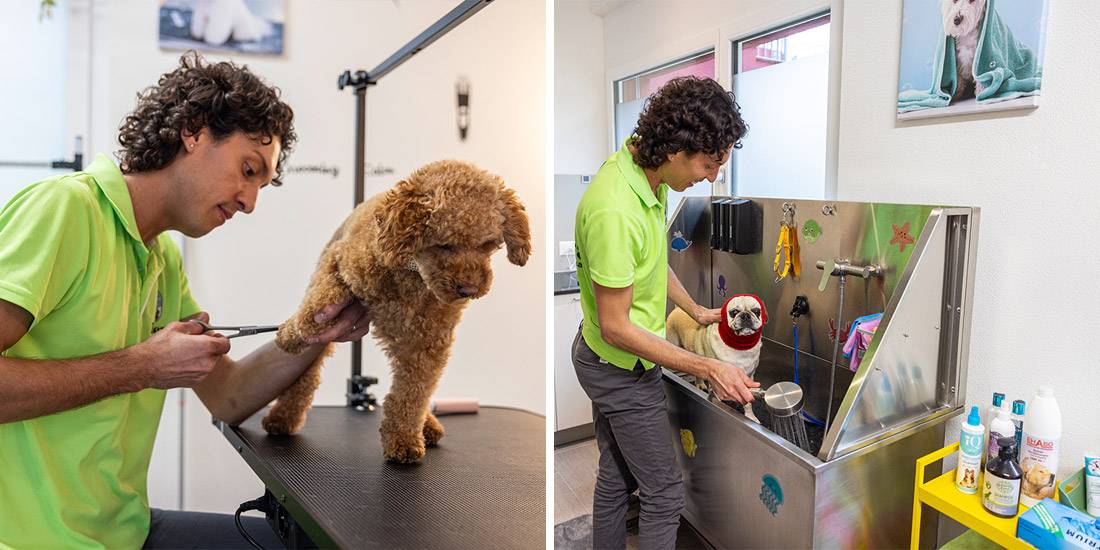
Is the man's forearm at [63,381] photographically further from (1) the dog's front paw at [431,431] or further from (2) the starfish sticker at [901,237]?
(2) the starfish sticker at [901,237]

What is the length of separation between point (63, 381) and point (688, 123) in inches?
46.3

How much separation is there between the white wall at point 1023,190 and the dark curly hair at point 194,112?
4.81 feet

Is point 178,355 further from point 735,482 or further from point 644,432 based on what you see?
point 735,482

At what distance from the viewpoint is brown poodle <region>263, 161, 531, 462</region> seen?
0.72 m

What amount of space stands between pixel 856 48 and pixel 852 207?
0.43 metres

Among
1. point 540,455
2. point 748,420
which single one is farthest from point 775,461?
point 540,455

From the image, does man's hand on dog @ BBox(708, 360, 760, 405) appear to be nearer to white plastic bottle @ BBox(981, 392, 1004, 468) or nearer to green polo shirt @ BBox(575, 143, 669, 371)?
green polo shirt @ BBox(575, 143, 669, 371)

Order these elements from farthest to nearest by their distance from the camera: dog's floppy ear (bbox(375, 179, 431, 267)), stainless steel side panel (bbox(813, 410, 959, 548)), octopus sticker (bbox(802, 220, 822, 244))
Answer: octopus sticker (bbox(802, 220, 822, 244)) < stainless steel side panel (bbox(813, 410, 959, 548)) < dog's floppy ear (bbox(375, 179, 431, 267))

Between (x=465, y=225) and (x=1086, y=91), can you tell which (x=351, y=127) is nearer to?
(x=465, y=225)

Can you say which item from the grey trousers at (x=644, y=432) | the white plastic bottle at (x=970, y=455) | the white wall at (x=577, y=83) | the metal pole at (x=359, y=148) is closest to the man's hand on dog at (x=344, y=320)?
the metal pole at (x=359, y=148)

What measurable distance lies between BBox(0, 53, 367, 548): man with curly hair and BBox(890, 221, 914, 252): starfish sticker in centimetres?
128

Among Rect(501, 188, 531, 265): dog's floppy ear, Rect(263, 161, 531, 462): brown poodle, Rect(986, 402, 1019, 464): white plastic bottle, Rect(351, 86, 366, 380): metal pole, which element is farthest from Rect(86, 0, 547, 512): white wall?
Rect(986, 402, 1019, 464): white plastic bottle

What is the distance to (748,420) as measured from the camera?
56.3 inches

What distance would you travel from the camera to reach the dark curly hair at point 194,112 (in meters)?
0.83
